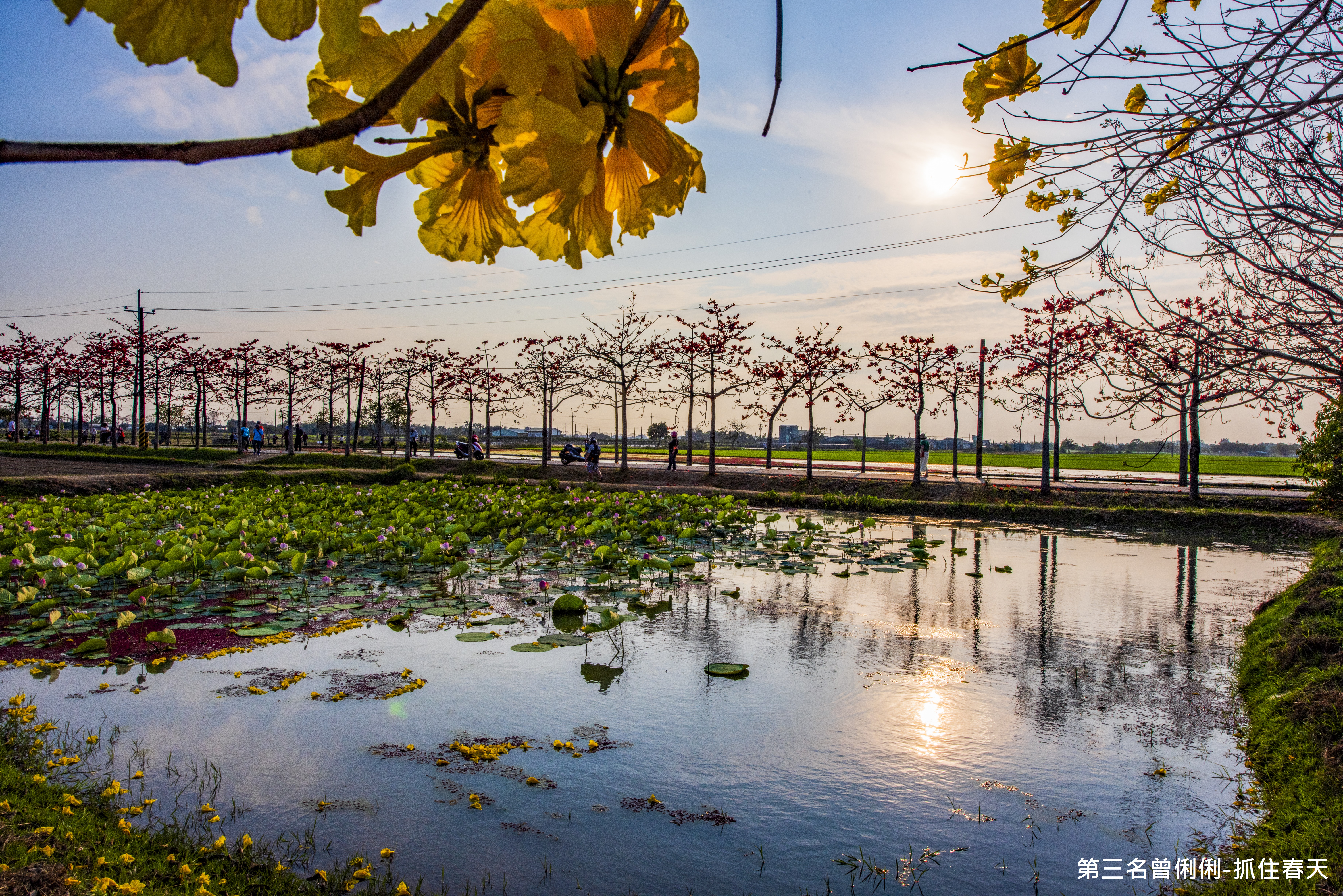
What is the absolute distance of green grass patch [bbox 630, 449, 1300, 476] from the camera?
1216 inches

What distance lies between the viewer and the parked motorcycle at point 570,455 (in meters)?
24.6

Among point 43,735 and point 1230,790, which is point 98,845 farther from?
point 1230,790

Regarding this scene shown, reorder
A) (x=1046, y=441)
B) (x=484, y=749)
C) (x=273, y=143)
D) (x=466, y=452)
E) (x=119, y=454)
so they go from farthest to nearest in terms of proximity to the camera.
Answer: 1. (x=466, y=452)
2. (x=119, y=454)
3. (x=1046, y=441)
4. (x=484, y=749)
5. (x=273, y=143)

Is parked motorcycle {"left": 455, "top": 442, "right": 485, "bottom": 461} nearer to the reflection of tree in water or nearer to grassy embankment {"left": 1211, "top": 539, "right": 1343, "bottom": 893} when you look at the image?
the reflection of tree in water

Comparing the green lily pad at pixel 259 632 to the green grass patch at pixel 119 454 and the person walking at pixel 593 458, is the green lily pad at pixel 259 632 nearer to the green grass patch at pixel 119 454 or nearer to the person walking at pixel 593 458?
the person walking at pixel 593 458

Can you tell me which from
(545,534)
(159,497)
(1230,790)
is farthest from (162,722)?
(159,497)

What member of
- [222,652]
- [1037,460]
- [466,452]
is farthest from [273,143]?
[1037,460]

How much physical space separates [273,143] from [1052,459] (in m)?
42.7

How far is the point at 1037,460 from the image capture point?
49688 millimetres

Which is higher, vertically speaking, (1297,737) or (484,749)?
(1297,737)

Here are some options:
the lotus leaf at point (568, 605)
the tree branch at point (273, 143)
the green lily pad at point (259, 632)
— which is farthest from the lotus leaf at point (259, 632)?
the tree branch at point (273, 143)

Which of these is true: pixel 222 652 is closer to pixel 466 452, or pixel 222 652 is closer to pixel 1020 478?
pixel 466 452

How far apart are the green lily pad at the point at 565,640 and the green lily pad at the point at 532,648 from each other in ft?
0.15

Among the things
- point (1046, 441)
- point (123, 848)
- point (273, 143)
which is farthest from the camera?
point (1046, 441)
